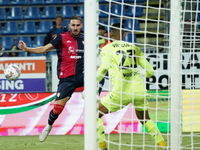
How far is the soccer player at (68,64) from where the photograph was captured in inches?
217

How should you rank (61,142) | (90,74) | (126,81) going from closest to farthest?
1. (90,74)
2. (126,81)
3. (61,142)

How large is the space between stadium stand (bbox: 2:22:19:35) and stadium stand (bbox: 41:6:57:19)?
944mm

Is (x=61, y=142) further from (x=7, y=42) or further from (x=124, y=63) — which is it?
(x=7, y=42)

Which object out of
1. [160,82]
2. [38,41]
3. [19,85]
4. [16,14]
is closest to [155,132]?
[160,82]

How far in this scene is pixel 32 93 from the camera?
22.8ft

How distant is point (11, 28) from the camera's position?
35.6ft

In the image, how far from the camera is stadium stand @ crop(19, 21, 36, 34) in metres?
10.8

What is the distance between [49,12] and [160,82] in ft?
17.7

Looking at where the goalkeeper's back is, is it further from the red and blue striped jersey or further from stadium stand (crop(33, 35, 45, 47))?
stadium stand (crop(33, 35, 45, 47))

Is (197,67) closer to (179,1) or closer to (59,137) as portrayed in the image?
(59,137)

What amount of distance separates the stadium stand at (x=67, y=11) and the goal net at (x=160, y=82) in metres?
1.02

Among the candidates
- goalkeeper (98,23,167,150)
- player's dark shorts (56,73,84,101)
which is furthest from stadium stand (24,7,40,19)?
goalkeeper (98,23,167,150)

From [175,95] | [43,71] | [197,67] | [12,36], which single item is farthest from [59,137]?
[12,36]

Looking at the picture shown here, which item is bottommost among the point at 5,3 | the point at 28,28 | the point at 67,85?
the point at 67,85
